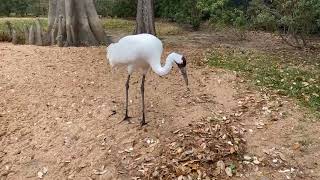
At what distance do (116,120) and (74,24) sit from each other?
512 centimetres

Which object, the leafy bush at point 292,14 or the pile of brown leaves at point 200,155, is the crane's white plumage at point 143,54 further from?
the leafy bush at point 292,14

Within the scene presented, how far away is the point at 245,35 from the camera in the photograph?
15.0m

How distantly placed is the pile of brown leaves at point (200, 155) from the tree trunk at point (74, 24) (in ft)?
18.1

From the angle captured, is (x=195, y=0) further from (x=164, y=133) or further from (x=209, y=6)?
(x=164, y=133)

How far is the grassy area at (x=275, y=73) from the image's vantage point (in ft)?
25.6

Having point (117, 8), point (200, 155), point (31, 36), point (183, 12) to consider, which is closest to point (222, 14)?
point (183, 12)

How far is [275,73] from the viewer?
8.98 m

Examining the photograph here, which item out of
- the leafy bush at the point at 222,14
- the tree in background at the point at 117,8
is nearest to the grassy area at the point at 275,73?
the leafy bush at the point at 222,14

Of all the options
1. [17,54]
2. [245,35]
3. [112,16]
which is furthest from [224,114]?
[112,16]

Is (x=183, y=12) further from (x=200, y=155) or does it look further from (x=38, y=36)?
(x=200, y=155)

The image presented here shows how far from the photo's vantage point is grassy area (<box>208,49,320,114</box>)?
307 inches

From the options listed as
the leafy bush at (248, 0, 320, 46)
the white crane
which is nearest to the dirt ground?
the white crane

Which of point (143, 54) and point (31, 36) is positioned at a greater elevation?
point (143, 54)

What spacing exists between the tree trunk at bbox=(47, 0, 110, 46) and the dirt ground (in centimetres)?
221
